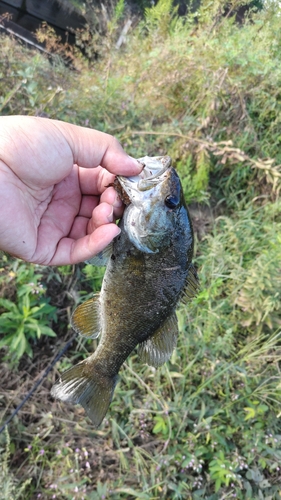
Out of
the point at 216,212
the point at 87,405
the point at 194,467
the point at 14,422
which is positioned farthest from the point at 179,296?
the point at 216,212

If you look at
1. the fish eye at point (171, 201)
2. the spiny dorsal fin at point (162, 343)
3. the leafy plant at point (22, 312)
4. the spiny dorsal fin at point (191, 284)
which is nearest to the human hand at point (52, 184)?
the fish eye at point (171, 201)

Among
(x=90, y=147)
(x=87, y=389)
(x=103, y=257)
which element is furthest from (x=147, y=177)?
(x=87, y=389)

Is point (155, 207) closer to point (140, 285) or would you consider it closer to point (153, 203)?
point (153, 203)

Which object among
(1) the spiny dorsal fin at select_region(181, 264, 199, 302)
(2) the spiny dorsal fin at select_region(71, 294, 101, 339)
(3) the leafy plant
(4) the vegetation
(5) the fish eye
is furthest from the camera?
(3) the leafy plant

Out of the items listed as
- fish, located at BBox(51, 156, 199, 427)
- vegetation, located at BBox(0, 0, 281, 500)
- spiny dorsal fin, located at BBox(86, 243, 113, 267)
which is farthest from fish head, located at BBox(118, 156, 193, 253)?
vegetation, located at BBox(0, 0, 281, 500)

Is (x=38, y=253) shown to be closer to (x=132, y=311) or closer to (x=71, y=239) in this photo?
(x=71, y=239)

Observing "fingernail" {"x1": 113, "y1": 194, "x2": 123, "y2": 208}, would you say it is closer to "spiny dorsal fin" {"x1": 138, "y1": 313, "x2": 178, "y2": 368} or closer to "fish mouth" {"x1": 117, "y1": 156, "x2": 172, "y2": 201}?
"fish mouth" {"x1": 117, "y1": 156, "x2": 172, "y2": 201}

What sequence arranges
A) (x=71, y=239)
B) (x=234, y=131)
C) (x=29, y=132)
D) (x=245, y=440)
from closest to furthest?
(x=29, y=132), (x=71, y=239), (x=245, y=440), (x=234, y=131)
